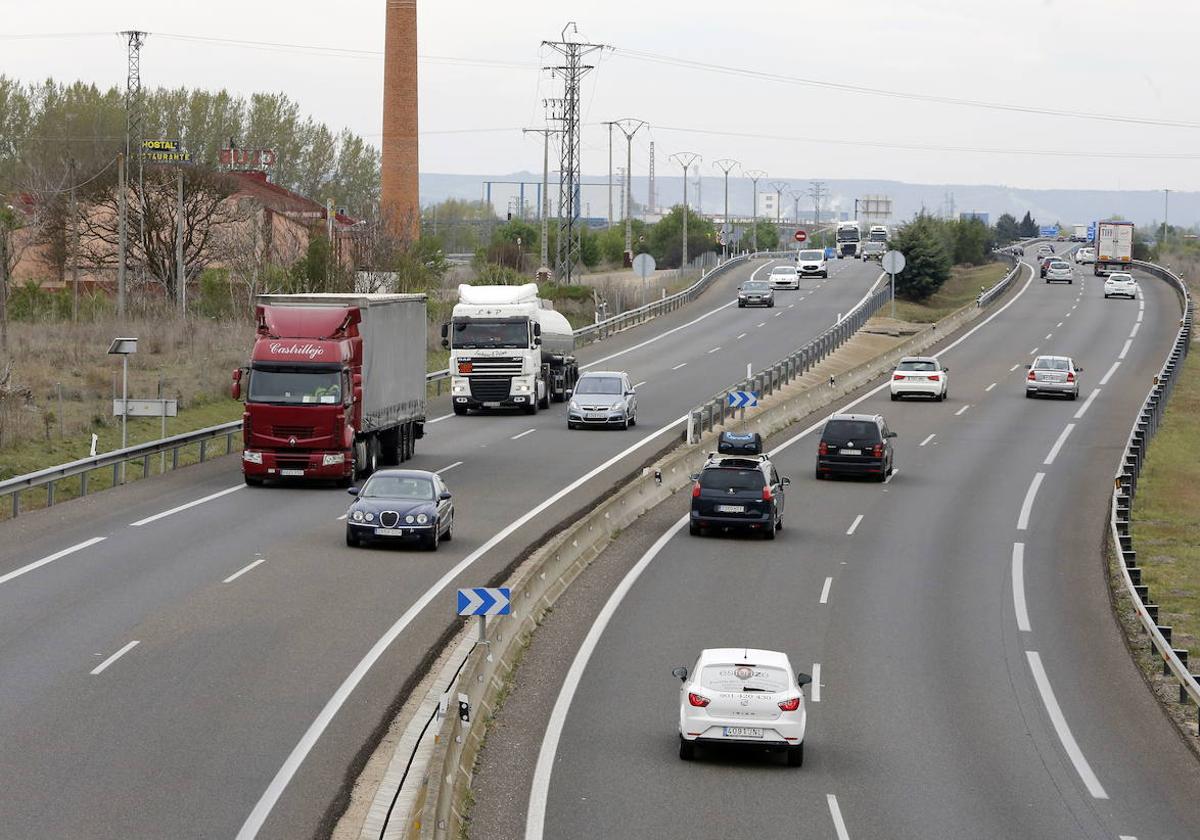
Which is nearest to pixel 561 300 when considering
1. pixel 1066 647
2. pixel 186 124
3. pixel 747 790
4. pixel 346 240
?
pixel 346 240

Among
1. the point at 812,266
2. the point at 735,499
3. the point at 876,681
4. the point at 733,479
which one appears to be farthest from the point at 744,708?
the point at 812,266

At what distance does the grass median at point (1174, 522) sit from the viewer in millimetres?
30109

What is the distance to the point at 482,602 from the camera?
19.5 m

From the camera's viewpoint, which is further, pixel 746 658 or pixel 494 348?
pixel 494 348

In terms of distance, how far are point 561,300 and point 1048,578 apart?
56.6 meters

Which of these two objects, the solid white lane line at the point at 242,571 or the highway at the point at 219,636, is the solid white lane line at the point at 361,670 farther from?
the solid white lane line at the point at 242,571

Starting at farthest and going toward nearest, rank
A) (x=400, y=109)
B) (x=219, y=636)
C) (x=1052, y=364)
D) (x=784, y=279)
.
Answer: (x=784, y=279)
(x=400, y=109)
(x=1052, y=364)
(x=219, y=636)

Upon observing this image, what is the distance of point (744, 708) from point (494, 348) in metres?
34.3

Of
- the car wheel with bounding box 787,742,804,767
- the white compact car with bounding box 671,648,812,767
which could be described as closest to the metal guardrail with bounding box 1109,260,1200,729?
the car wheel with bounding box 787,742,804,767

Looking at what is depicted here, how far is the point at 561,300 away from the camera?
85.9 meters

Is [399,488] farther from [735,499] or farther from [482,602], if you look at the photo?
[482,602]

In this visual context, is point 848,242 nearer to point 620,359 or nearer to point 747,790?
point 620,359

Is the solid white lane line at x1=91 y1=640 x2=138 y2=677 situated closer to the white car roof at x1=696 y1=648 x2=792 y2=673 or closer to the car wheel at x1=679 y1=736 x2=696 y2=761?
the car wheel at x1=679 y1=736 x2=696 y2=761

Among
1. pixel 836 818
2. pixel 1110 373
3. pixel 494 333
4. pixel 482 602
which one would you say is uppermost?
pixel 494 333
